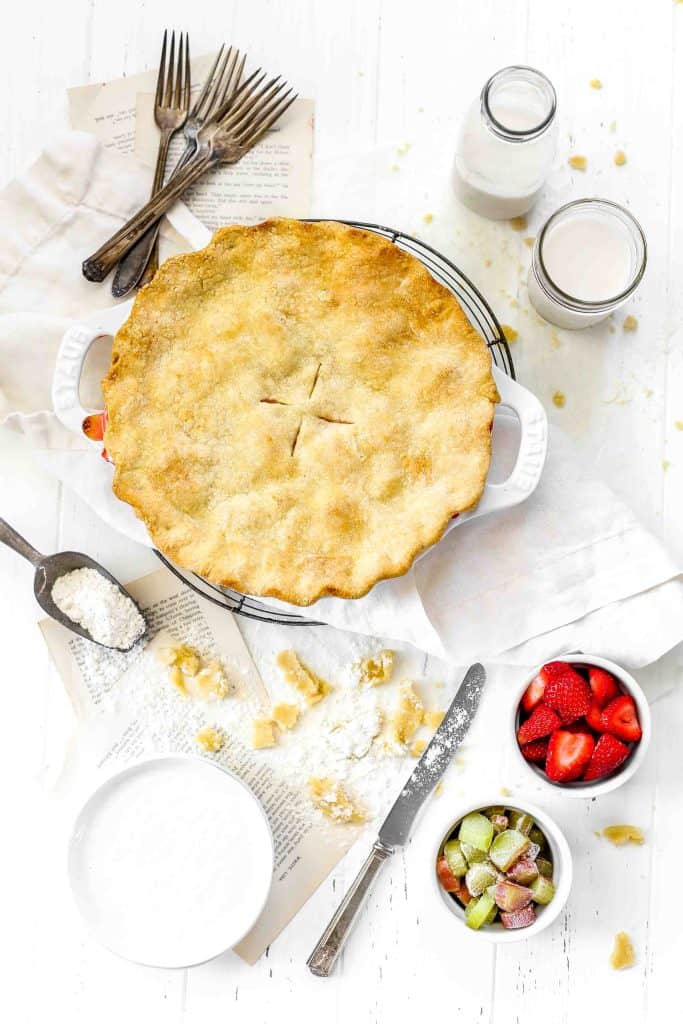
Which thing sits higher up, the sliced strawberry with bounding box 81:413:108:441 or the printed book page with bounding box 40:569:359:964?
the sliced strawberry with bounding box 81:413:108:441

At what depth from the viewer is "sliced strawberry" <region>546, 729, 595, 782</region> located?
1797 millimetres

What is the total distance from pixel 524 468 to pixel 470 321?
37cm

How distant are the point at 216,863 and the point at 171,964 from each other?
20 cm

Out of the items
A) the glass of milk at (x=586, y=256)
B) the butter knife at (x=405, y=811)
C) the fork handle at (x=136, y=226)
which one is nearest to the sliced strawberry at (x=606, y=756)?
the butter knife at (x=405, y=811)

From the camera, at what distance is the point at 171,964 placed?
188 cm

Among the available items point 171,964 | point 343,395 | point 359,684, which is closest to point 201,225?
point 343,395

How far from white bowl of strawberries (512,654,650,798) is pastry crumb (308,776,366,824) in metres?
0.38

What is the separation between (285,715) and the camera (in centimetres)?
197

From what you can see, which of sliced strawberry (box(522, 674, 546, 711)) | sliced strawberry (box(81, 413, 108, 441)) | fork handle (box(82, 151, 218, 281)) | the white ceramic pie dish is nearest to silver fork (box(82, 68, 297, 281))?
fork handle (box(82, 151, 218, 281))

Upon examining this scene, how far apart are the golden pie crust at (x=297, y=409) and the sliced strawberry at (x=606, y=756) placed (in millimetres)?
511

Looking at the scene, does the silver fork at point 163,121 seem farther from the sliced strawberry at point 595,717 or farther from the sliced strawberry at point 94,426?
the sliced strawberry at point 595,717

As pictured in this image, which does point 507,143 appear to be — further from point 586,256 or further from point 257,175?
point 257,175

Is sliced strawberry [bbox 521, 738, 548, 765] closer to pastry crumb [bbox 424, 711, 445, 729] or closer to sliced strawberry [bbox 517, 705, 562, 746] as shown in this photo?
sliced strawberry [bbox 517, 705, 562, 746]

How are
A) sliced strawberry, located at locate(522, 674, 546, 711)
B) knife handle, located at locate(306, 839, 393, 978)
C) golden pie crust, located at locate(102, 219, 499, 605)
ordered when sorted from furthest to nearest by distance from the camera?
knife handle, located at locate(306, 839, 393, 978) → sliced strawberry, located at locate(522, 674, 546, 711) → golden pie crust, located at locate(102, 219, 499, 605)
